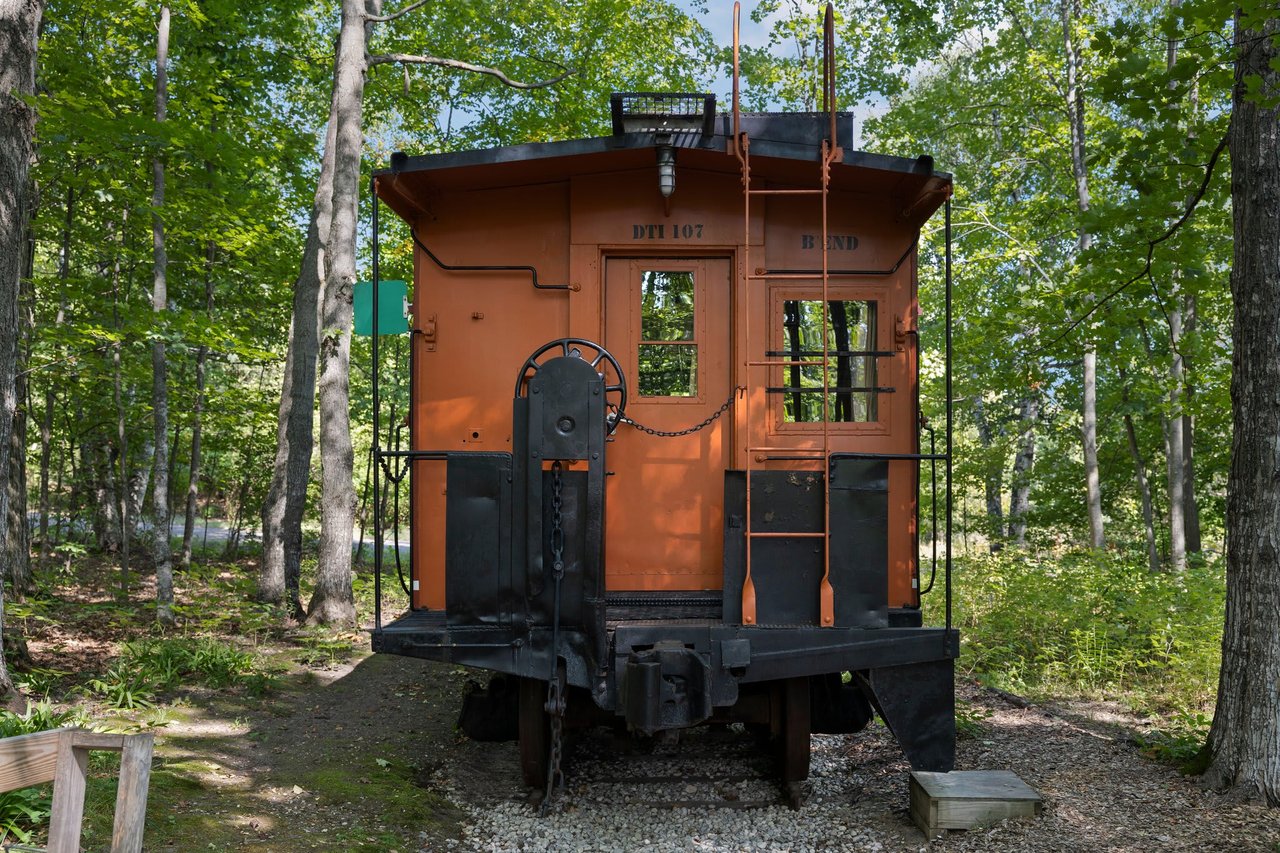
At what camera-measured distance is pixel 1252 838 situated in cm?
450

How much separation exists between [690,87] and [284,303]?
8.75m

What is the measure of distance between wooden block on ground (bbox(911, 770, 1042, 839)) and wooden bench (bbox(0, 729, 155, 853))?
148 inches

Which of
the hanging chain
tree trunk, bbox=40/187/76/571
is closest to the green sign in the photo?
the hanging chain

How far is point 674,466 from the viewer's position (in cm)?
549

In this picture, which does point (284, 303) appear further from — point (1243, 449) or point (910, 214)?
point (1243, 449)

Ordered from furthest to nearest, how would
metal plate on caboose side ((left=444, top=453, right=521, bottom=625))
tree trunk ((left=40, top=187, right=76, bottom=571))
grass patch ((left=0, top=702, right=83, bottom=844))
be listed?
tree trunk ((left=40, top=187, right=76, bottom=571)) < metal plate on caboose side ((left=444, top=453, right=521, bottom=625)) < grass patch ((left=0, top=702, right=83, bottom=844))

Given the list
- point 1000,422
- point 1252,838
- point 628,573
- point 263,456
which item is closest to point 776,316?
point 628,573

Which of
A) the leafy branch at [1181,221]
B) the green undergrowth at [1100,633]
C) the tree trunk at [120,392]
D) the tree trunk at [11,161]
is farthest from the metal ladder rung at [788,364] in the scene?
the tree trunk at [120,392]

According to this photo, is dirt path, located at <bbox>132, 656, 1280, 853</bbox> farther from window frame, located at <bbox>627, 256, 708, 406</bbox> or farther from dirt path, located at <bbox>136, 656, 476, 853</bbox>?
window frame, located at <bbox>627, 256, 708, 406</bbox>

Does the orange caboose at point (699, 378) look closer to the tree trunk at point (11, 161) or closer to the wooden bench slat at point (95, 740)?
the wooden bench slat at point (95, 740)

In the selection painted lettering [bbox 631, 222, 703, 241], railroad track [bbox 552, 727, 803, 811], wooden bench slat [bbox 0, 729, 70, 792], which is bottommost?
railroad track [bbox 552, 727, 803, 811]

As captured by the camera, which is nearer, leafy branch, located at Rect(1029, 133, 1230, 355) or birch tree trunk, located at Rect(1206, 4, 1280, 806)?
birch tree trunk, located at Rect(1206, 4, 1280, 806)

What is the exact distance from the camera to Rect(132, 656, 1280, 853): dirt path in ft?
15.1

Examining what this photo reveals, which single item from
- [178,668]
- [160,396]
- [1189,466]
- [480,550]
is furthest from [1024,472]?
[480,550]
